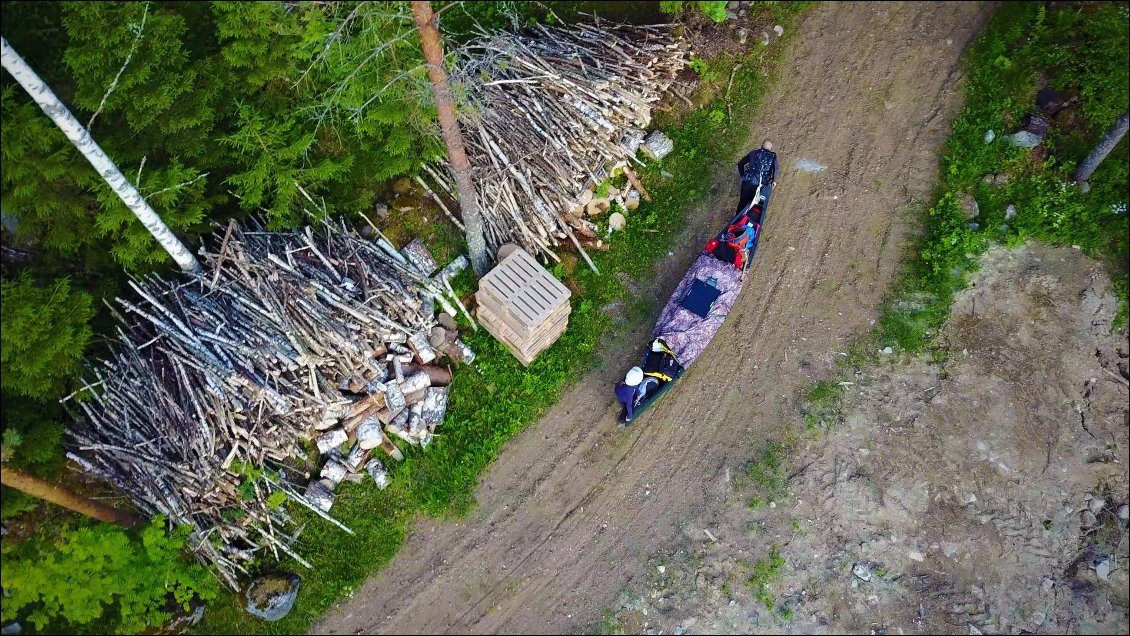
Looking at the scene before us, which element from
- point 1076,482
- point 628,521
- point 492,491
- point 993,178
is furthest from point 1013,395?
point 492,491

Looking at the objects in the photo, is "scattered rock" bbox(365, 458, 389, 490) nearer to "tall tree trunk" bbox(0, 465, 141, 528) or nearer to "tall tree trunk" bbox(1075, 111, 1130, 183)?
"tall tree trunk" bbox(0, 465, 141, 528)

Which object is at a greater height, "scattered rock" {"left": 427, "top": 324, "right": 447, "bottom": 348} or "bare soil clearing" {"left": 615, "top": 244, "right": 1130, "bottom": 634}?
"scattered rock" {"left": 427, "top": 324, "right": 447, "bottom": 348}

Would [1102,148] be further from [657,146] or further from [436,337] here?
[436,337]

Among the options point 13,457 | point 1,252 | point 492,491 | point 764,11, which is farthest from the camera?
point 764,11

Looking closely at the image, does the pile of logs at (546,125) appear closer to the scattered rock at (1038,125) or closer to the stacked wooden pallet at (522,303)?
the stacked wooden pallet at (522,303)

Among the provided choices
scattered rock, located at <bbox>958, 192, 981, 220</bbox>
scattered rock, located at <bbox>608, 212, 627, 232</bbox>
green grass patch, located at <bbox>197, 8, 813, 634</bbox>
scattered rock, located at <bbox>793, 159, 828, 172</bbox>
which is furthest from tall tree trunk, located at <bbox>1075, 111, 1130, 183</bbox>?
scattered rock, located at <bbox>608, 212, 627, 232</bbox>

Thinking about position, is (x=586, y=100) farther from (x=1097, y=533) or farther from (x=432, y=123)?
(x=1097, y=533)

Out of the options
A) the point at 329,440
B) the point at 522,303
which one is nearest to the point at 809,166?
the point at 522,303
